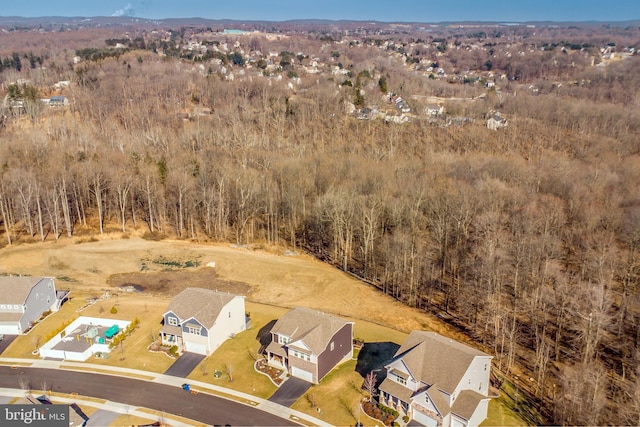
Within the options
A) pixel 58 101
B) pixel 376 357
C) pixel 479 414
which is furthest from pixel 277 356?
pixel 58 101

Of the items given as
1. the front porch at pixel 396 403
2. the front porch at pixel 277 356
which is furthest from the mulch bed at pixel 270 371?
the front porch at pixel 396 403


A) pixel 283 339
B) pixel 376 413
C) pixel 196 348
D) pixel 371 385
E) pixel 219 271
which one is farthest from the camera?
pixel 219 271

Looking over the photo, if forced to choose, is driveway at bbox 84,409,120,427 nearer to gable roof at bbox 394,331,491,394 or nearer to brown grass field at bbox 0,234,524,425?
brown grass field at bbox 0,234,524,425

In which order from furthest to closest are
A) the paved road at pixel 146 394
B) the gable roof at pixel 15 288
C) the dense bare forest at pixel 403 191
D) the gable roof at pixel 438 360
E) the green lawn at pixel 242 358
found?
the gable roof at pixel 15 288 → the dense bare forest at pixel 403 191 → the green lawn at pixel 242 358 → the paved road at pixel 146 394 → the gable roof at pixel 438 360

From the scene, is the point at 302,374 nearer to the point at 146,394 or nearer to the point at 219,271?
the point at 146,394

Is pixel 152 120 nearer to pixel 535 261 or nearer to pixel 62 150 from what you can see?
pixel 62 150

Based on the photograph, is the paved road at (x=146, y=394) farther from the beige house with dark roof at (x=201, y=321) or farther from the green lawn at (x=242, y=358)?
the beige house with dark roof at (x=201, y=321)

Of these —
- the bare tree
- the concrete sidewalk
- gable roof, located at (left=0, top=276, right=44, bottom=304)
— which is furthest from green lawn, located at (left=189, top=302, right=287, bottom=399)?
gable roof, located at (left=0, top=276, right=44, bottom=304)

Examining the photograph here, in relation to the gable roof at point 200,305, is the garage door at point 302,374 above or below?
below
